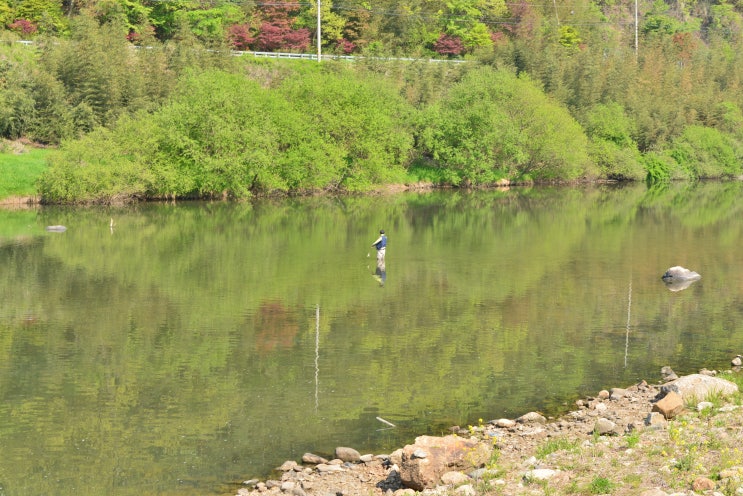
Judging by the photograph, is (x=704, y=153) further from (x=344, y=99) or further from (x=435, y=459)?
(x=435, y=459)

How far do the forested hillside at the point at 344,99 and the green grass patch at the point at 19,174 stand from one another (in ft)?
5.01

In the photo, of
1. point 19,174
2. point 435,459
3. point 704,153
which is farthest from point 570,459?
point 704,153

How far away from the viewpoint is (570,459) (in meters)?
16.1

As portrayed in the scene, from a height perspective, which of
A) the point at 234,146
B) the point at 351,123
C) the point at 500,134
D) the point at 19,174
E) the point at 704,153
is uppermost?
the point at 351,123

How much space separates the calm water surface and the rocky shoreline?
138cm

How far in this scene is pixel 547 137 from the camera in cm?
9788

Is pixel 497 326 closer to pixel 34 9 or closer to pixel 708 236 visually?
pixel 708 236

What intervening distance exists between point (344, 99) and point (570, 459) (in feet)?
231

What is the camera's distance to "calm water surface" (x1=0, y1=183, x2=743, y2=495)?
19.3 metres

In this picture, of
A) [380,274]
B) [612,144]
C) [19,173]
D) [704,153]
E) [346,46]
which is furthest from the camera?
[346,46]

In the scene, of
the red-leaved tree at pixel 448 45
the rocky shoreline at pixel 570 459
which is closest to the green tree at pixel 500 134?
the red-leaved tree at pixel 448 45

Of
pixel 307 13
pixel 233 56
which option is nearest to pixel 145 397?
pixel 233 56

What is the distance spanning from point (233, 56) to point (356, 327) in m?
74.2

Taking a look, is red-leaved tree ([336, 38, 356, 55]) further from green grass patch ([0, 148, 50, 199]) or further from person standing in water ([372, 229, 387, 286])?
person standing in water ([372, 229, 387, 286])
